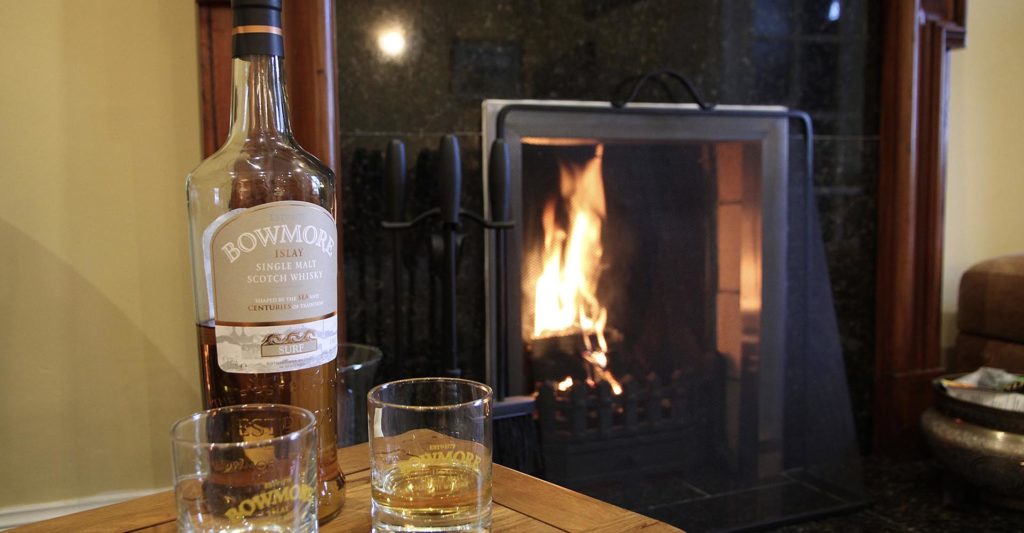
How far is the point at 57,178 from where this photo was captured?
141cm

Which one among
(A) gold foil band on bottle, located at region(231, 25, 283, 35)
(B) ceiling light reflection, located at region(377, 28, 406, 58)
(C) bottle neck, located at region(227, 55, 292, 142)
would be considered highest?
(B) ceiling light reflection, located at region(377, 28, 406, 58)

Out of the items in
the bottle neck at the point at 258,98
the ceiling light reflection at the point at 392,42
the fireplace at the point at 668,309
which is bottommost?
the fireplace at the point at 668,309

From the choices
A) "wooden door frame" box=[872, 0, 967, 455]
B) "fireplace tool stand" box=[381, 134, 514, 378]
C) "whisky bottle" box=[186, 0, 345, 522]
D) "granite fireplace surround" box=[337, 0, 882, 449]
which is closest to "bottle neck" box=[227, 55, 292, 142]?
"whisky bottle" box=[186, 0, 345, 522]

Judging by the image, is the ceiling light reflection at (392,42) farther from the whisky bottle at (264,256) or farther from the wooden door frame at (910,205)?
the wooden door frame at (910,205)

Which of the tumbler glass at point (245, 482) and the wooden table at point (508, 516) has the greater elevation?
the tumbler glass at point (245, 482)

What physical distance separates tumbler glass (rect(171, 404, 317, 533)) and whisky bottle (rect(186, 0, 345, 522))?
0.08 metres

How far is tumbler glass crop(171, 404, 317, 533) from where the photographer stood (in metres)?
0.44

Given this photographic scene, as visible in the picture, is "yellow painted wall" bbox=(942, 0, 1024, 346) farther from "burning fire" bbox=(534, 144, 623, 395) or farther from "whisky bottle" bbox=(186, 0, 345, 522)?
"whisky bottle" bbox=(186, 0, 345, 522)

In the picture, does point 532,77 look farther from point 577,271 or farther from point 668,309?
point 668,309

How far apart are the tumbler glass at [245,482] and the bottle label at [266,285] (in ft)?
0.25

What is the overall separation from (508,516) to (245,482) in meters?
0.19

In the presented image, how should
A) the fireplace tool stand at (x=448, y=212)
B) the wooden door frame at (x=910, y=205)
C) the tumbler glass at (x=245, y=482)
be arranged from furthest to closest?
the wooden door frame at (x=910, y=205), the fireplace tool stand at (x=448, y=212), the tumbler glass at (x=245, y=482)

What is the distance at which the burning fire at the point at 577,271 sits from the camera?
1.67 meters

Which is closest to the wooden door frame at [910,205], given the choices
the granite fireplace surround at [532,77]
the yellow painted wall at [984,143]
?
the granite fireplace surround at [532,77]
